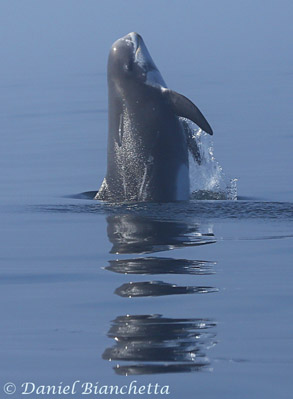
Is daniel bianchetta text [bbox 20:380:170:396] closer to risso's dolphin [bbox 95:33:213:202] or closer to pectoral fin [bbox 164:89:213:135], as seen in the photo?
pectoral fin [bbox 164:89:213:135]

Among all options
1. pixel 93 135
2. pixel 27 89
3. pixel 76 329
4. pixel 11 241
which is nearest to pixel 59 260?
pixel 11 241

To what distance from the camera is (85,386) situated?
9328 millimetres

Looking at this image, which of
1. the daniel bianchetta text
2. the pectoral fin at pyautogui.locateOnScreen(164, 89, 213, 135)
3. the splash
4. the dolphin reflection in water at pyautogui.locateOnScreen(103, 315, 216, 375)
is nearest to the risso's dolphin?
the pectoral fin at pyautogui.locateOnScreen(164, 89, 213, 135)

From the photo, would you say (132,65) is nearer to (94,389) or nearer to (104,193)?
(104,193)

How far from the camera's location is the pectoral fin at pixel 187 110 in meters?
17.5

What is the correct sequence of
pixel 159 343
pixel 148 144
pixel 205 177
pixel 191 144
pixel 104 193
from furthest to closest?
1. pixel 205 177
2. pixel 104 193
3. pixel 191 144
4. pixel 148 144
5. pixel 159 343

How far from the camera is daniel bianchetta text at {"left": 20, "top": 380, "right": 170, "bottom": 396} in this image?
9109 mm

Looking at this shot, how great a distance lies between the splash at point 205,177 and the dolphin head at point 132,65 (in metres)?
1.01

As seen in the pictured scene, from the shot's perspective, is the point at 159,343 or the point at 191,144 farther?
the point at 191,144

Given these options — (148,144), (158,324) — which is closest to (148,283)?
(158,324)

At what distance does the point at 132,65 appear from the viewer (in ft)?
60.6

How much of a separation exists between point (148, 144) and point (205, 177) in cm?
147

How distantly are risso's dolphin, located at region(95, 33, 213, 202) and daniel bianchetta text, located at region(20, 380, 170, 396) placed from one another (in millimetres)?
8660

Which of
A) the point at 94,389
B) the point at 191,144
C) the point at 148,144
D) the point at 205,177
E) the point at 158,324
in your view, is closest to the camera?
the point at 94,389
